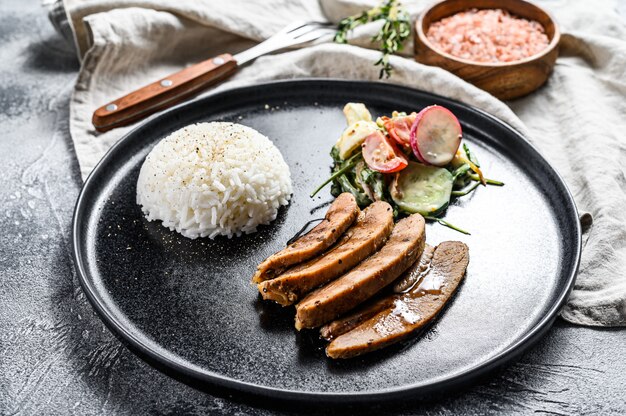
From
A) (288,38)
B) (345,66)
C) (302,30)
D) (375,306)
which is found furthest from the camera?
(302,30)

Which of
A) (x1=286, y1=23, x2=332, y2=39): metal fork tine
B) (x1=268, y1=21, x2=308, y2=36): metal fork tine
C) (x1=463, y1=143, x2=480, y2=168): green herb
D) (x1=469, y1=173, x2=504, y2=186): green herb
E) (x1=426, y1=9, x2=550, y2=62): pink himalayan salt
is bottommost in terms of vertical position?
(x1=469, y1=173, x2=504, y2=186): green herb

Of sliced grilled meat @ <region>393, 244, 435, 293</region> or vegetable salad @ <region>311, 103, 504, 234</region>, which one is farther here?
vegetable salad @ <region>311, 103, 504, 234</region>

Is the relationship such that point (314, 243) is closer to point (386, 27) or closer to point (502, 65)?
point (502, 65)

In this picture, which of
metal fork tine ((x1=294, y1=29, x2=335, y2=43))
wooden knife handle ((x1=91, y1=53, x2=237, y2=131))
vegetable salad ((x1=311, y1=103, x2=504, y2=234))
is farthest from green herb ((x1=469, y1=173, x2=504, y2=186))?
wooden knife handle ((x1=91, y1=53, x2=237, y2=131))

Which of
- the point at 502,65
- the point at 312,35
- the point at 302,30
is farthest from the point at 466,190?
the point at 302,30

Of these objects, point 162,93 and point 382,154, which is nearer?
point 382,154

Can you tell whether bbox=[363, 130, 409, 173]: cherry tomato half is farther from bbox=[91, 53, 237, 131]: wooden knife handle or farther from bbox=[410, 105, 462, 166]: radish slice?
bbox=[91, 53, 237, 131]: wooden knife handle
